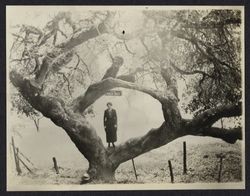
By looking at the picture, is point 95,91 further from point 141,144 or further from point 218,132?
point 218,132

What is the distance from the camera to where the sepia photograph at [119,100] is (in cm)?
187

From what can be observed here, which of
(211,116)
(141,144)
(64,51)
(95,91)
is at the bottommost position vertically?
(141,144)

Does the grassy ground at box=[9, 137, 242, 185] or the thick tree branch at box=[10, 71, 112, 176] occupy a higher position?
the thick tree branch at box=[10, 71, 112, 176]

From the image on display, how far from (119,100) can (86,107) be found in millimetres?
149

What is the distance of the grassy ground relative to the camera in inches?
73.5

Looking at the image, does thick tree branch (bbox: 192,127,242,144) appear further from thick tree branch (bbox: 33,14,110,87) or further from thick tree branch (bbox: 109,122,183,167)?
thick tree branch (bbox: 33,14,110,87)

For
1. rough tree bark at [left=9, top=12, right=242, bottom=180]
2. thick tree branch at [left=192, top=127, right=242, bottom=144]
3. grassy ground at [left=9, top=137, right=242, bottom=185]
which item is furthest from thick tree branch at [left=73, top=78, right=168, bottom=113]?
thick tree branch at [left=192, top=127, right=242, bottom=144]

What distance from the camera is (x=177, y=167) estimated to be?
6.21ft

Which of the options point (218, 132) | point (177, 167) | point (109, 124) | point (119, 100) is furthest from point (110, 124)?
point (218, 132)

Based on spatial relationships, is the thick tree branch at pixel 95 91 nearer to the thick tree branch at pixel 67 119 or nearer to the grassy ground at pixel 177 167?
the thick tree branch at pixel 67 119

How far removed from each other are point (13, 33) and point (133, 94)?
59cm

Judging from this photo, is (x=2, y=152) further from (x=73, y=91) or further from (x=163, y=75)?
(x=163, y=75)

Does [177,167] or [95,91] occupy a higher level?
[95,91]

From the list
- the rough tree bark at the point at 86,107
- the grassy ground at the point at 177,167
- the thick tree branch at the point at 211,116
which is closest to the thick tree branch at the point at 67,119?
the rough tree bark at the point at 86,107
